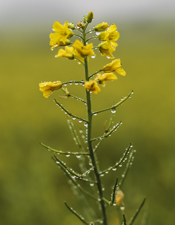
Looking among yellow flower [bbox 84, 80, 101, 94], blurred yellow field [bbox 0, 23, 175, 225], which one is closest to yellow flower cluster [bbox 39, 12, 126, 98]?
yellow flower [bbox 84, 80, 101, 94]

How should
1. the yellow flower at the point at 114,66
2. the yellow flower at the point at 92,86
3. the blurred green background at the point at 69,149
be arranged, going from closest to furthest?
the yellow flower at the point at 92,86 < the yellow flower at the point at 114,66 < the blurred green background at the point at 69,149

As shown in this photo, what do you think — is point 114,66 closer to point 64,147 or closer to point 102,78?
point 102,78

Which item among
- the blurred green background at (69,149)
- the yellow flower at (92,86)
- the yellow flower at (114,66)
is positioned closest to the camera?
the yellow flower at (92,86)

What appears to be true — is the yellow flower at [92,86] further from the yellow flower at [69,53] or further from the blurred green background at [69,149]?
the blurred green background at [69,149]

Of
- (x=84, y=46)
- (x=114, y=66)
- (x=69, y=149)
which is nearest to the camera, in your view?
(x=84, y=46)

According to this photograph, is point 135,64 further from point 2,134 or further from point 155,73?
point 2,134

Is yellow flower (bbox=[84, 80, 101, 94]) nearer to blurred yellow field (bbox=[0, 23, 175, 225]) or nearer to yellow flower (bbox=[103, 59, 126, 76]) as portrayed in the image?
yellow flower (bbox=[103, 59, 126, 76])

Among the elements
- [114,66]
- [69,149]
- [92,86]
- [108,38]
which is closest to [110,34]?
[108,38]

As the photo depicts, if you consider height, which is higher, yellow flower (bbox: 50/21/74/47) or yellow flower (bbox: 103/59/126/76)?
yellow flower (bbox: 50/21/74/47)

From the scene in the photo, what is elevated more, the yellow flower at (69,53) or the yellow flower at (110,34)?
the yellow flower at (110,34)

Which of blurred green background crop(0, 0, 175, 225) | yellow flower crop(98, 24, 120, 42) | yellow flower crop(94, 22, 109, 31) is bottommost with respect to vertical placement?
blurred green background crop(0, 0, 175, 225)

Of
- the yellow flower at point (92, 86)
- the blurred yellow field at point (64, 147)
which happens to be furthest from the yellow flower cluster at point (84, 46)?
the blurred yellow field at point (64, 147)

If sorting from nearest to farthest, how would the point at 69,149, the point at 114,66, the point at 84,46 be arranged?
the point at 84,46 < the point at 114,66 < the point at 69,149

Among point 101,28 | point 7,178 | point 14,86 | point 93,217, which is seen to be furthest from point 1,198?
point 14,86
